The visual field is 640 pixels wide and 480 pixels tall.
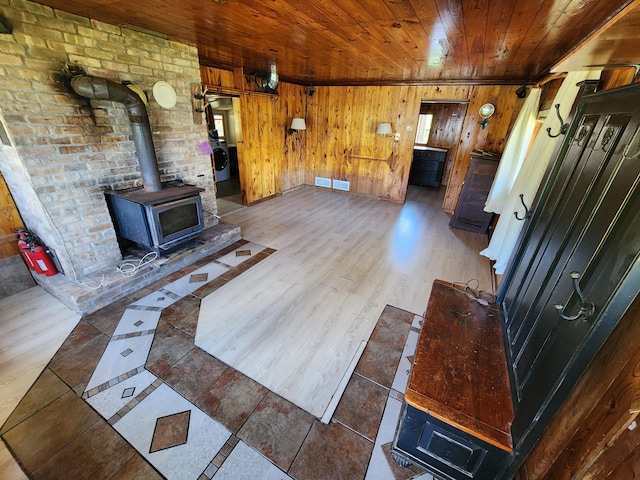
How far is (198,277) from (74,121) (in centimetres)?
163

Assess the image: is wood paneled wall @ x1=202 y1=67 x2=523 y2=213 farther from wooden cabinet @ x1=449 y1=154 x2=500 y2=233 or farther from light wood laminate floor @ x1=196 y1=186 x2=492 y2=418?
light wood laminate floor @ x1=196 y1=186 x2=492 y2=418

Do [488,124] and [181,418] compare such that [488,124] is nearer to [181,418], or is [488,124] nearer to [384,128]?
[384,128]

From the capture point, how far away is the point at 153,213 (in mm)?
2389

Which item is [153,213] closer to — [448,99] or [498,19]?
[498,19]

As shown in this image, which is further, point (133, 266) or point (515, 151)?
point (515, 151)

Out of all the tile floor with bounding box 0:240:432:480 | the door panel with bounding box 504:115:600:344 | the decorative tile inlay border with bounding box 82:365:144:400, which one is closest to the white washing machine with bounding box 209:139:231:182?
the tile floor with bounding box 0:240:432:480

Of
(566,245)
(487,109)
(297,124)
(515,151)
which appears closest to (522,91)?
(487,109)

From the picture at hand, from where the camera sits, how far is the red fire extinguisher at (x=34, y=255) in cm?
229

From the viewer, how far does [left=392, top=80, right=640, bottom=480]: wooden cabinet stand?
697 millimetres

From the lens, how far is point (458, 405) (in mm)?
1112

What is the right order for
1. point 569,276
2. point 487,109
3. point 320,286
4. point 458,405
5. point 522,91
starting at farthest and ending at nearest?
point 487,109
point 522,91
point 320,286
point 458,405
point 569,276

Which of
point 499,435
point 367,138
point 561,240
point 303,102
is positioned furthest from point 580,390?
point 303,102

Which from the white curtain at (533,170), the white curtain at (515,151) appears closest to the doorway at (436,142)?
the white curtain at (515,151)

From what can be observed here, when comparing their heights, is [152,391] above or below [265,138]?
below
